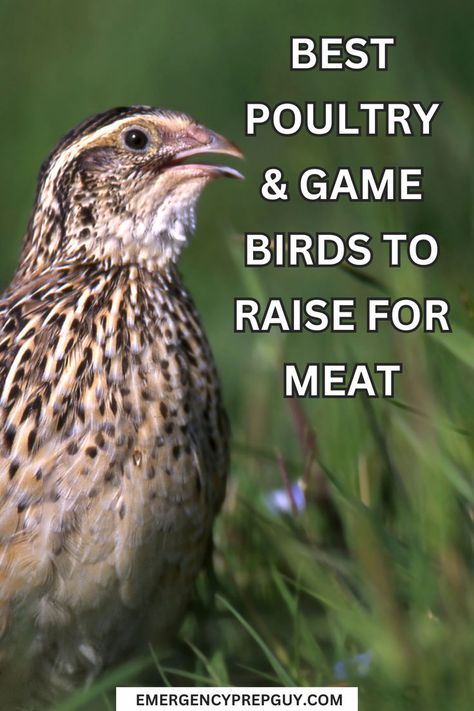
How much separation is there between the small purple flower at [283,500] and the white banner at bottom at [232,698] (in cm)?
81

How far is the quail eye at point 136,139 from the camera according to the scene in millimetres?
4445

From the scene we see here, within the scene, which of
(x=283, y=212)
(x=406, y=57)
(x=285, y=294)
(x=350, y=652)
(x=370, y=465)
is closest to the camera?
(x=350, y=652)

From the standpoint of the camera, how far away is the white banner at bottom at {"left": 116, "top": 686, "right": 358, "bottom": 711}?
12.3ft

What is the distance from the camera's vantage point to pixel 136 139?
445cm

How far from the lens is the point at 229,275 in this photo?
25.2ft

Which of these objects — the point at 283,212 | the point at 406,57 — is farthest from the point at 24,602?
the point at 283,212

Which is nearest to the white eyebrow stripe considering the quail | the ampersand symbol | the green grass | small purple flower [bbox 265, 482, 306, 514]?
the quail

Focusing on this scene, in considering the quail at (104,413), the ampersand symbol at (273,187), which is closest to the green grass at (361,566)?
the quail at (104,413)

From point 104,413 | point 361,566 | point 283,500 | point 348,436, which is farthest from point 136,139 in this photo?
point 361,566

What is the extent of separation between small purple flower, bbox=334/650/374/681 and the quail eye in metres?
1.51

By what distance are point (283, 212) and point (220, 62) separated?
5.73 ft

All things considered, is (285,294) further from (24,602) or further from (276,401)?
(24,602)

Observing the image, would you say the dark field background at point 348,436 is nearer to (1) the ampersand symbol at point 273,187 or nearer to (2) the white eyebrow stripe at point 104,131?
(1) the ampersand symbol at point 273,187

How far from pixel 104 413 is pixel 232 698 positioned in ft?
2.61
